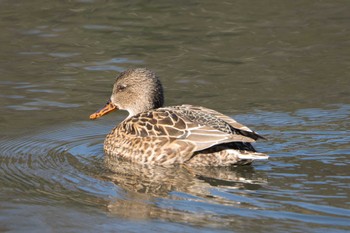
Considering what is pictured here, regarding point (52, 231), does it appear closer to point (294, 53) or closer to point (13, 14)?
point (294, 53)

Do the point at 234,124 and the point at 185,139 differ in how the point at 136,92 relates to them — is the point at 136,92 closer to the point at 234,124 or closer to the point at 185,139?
the point at 185,139

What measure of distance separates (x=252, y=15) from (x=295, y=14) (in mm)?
687

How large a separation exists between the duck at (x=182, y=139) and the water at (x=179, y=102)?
160 mm

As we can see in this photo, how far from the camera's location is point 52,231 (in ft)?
23.5

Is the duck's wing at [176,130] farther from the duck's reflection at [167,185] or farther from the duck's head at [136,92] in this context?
the duck's head at [136,92]

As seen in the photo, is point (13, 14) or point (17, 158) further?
point (13, 14)

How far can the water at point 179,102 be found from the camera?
751cm

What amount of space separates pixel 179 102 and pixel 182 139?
7.27ft

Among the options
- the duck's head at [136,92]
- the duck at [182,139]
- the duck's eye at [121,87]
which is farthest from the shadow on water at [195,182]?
the duck's eye at [121,87]

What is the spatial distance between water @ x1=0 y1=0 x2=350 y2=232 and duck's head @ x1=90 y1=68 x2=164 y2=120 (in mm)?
442

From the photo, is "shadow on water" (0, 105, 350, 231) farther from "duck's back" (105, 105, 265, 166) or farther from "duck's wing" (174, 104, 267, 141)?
"duck's wing" (174, 104, 267, 141)

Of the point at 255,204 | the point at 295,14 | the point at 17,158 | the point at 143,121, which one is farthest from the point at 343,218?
the point at 295,14

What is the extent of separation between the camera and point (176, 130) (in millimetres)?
9258

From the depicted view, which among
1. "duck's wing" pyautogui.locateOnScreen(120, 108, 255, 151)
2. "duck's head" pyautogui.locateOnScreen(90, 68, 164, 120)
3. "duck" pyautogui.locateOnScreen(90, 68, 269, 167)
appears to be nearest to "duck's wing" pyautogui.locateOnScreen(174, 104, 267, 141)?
"duck" pyautogui.locateOnScreen(90, 68, 269, 167)
